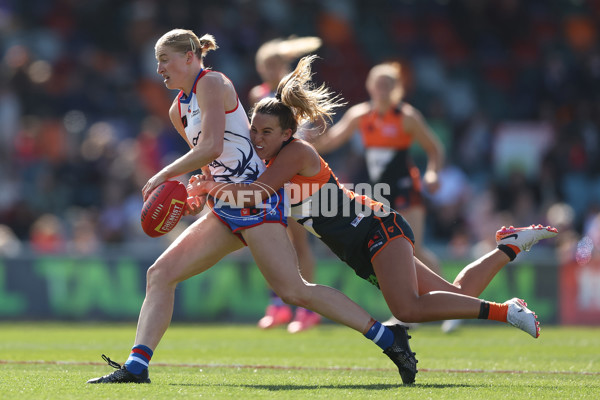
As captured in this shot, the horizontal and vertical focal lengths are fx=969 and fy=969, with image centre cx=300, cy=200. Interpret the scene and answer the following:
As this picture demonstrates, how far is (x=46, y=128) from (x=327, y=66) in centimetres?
483

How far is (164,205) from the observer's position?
5914 mm

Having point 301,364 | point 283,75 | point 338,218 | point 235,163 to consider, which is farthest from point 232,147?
point 283,75

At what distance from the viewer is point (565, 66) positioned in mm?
16578

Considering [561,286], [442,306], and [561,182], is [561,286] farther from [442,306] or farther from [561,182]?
[442,306]

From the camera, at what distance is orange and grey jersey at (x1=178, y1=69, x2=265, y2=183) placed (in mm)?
6141

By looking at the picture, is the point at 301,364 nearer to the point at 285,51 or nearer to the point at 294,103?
the point at 294,103

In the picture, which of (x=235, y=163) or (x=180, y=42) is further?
(x=235, y=163)

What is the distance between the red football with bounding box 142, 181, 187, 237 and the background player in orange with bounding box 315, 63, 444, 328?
4012mm

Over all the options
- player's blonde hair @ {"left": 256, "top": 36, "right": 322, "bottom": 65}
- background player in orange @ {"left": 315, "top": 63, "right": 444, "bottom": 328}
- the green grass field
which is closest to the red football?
Answer: the green grass field

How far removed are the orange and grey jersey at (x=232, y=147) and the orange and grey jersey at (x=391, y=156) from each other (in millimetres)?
3828

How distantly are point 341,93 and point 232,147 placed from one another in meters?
7.60

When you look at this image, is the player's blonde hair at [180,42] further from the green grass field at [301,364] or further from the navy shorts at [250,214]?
the green grass field at [301,364]

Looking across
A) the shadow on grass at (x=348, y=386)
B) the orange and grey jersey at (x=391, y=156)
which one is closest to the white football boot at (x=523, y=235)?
the shadow on grass at (x=348, y=386)

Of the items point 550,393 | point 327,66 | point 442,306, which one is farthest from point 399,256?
point 327,66
